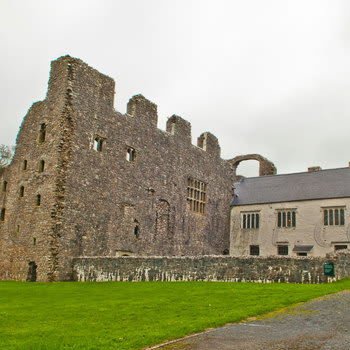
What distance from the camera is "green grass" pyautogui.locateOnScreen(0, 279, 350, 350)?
8.40m

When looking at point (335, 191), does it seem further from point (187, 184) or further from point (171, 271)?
point (171, 271)

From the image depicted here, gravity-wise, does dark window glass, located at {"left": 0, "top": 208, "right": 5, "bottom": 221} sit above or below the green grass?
above

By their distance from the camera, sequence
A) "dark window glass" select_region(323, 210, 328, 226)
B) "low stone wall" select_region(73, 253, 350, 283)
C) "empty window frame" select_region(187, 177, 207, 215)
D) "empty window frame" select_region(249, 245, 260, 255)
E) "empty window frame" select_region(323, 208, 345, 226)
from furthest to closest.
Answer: "empty window frame" select_region(249, 245, 260, 255), "empty window frame" select_region(187, 177, 207, 215), "dark window glass" select_region(323, 210, 328, 226), "empty window frame" select_region(323, 208, 345, 226), "low stone wall" select_region(73, 253, 350, 283)

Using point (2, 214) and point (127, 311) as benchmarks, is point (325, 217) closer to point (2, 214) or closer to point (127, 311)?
point (2, 214)

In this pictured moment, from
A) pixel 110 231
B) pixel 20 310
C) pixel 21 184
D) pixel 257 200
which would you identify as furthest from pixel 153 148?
pixel 20 310

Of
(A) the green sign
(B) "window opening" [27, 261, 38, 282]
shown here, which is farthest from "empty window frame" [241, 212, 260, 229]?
(A) the green sign

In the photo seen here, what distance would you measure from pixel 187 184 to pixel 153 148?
15.3 feet

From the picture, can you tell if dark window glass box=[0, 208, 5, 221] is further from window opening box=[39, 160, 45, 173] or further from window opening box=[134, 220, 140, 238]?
window opening box=[134, 220, 140, 238]

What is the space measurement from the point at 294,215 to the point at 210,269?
17.9 meters

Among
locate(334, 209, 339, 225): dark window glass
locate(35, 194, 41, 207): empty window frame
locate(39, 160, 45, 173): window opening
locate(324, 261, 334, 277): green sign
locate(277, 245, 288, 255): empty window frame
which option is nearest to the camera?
locate(324, 261, 334, 277): green sign

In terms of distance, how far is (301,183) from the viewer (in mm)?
38156

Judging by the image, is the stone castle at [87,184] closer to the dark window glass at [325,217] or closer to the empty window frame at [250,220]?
the empty window frame at [250,220]

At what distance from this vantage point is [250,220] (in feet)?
126

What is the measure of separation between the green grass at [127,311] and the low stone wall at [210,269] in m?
1.29
